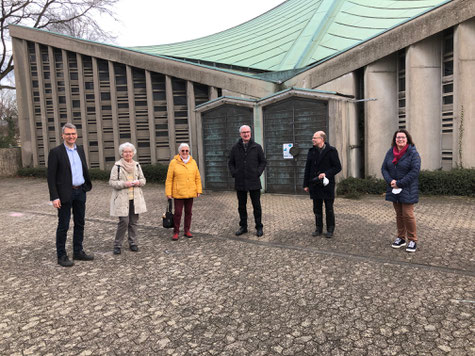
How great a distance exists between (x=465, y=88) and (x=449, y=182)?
225 centimetres

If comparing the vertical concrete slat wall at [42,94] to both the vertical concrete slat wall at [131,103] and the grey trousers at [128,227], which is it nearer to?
the vertical concrete slat wall at [131,103]

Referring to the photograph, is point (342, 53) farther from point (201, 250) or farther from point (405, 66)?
point (201, 250)

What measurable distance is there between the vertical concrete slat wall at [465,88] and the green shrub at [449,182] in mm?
484

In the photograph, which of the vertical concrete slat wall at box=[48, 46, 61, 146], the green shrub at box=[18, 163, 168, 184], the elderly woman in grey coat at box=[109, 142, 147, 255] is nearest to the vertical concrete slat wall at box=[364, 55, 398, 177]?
the green shrub at box=[18, 163, 168, 184]

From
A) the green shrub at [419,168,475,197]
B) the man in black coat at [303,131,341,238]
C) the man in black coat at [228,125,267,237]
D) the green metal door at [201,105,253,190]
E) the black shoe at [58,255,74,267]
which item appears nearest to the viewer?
the black shoe at [58,255,74,267]

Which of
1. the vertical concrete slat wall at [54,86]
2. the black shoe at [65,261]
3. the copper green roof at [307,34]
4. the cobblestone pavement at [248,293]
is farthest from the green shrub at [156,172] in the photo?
the black shoe at [65,261]

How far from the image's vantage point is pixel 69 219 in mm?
5023

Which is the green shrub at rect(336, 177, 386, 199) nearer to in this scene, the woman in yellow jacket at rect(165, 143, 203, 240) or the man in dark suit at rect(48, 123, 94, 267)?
the woman in yellow jacket at rect(165, 143, 203, 240)

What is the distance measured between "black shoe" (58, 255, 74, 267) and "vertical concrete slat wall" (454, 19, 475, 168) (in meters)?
8.67

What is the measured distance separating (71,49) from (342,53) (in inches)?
441

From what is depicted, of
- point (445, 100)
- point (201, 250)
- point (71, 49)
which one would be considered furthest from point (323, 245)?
point (71, 49)

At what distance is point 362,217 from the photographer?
723 cm

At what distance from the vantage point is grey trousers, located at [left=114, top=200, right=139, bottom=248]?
5.40m

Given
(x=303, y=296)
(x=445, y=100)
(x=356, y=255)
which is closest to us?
(x=303, y=296)
